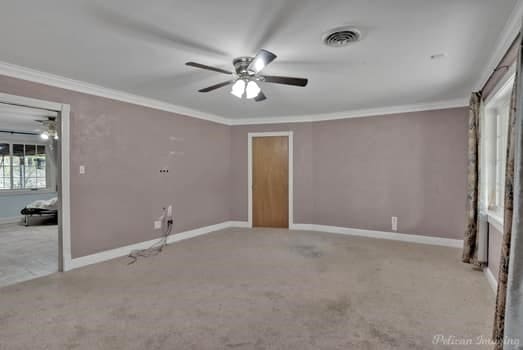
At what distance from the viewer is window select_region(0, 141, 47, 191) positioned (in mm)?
6961

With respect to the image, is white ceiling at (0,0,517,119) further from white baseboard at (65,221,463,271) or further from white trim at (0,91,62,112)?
white baseboard at (65,221,463,271)

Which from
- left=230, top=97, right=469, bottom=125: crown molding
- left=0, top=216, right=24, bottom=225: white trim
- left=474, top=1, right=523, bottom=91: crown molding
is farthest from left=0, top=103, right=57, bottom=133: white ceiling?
left=474, top=1, right=523, bottom=91: crown molding

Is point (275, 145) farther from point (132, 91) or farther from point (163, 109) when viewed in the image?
point (132, 91)

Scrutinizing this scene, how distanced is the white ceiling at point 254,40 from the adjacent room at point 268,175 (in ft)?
0.07

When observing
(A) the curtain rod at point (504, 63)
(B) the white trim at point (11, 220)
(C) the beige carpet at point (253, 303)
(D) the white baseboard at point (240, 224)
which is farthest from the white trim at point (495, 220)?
(B) the white trim at point (11, 220)

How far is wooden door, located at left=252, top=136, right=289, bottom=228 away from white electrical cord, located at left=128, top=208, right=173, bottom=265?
1.84 metres

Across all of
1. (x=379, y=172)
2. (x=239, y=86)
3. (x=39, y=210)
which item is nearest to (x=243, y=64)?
(x=239, y=86)

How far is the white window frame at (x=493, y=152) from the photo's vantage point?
10.1 feet

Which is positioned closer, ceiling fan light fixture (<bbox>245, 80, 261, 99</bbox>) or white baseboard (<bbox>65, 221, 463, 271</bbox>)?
ceiling fan light fixture (<bbox>245, 80, 261, 99</bbox>)

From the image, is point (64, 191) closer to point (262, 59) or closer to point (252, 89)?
point (252, 89)

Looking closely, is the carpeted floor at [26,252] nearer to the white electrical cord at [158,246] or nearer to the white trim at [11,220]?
the white trim at [11,220]

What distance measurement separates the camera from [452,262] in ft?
12.1

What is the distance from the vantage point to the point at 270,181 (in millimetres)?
5852

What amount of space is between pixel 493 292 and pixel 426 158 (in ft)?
7.80
